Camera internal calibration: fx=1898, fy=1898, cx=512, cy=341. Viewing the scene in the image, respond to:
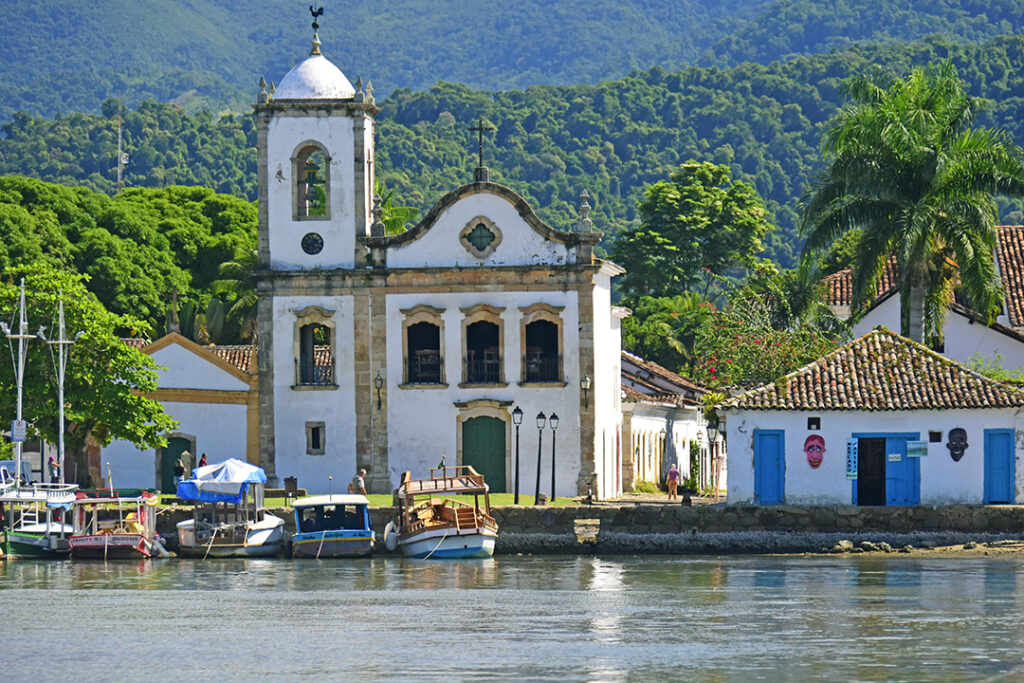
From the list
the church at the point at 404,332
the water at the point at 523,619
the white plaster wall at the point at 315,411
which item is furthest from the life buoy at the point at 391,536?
the white plaster wall at the point at 315,411

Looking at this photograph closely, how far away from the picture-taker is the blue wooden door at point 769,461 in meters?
42.6

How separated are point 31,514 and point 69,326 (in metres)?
4.87

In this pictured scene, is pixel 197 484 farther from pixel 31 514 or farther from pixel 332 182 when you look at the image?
pixel 332 182

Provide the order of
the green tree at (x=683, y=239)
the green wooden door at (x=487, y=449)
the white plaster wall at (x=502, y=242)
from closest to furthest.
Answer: the white plaster wall at (x=502, y=242)
the green wooden door at (x=487, y=449)
the green tree at (x=683, y=239)

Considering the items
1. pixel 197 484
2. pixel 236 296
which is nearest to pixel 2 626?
pixel 197 484

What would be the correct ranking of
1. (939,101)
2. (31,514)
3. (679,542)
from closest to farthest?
(679,542)
(31,514)
(939,101)

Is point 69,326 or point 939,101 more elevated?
point 939,101

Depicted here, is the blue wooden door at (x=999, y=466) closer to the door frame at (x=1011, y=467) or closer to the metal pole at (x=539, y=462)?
the door frame at (x=1011, y=467)

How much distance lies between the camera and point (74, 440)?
49.2m

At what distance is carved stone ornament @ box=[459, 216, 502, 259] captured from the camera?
1929 inches

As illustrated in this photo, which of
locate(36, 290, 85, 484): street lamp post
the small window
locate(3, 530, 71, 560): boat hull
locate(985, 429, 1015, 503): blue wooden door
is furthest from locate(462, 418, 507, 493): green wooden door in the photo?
locate(985, 429, 1015, 503): blue wooden door

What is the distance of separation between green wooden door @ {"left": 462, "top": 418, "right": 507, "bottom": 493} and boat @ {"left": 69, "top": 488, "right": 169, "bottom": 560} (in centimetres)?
873

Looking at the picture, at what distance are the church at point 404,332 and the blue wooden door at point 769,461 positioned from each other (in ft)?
21.2

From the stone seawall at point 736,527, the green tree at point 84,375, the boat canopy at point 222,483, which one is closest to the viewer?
the stone seawall at point 736,527
